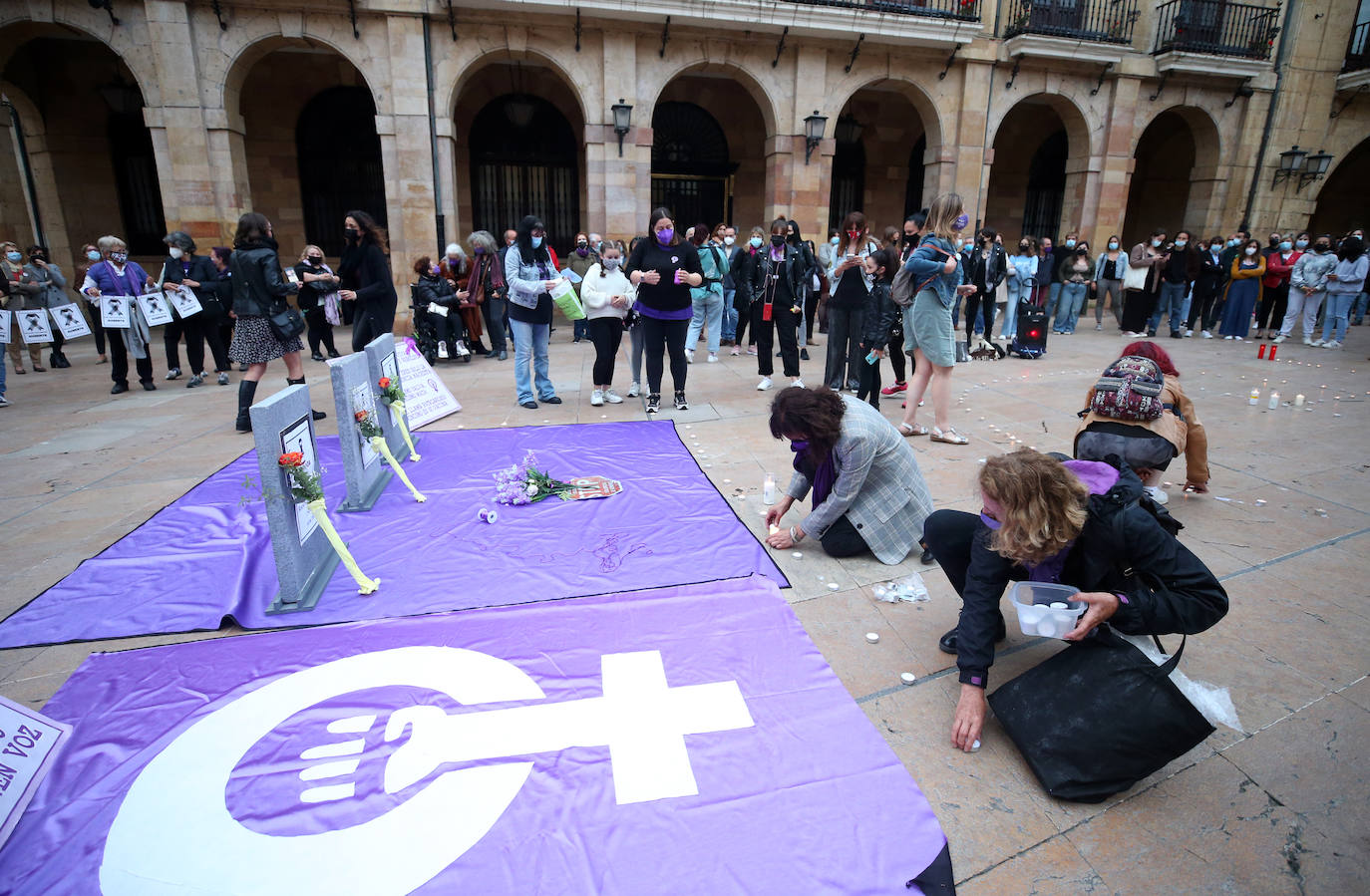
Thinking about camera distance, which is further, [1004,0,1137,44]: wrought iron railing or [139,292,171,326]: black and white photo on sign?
[1004,0,1137,44]: wrought iron railing

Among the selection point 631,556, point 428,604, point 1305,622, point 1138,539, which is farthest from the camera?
point 631,556

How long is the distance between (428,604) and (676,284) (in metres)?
3.95

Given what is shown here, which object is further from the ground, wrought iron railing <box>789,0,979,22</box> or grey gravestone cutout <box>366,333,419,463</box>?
wrought iron railing <box>789,0,979,22</box>

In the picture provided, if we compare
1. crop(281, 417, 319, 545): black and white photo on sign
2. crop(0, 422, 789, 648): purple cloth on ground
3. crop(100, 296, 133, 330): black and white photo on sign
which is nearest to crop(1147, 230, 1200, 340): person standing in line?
crop(0, 422, 789, 648): purple cloth on ground

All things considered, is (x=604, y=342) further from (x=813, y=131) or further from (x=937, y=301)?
(x=813, y=131)

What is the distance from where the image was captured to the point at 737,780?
A: 2176 mm

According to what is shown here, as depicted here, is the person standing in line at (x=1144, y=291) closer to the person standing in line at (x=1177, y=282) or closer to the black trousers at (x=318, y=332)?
the person standing in line at (x=1177, y=282)

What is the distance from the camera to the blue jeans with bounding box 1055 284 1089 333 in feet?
40.8

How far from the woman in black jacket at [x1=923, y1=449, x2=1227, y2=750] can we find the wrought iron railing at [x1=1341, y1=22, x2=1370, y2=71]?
21620mm

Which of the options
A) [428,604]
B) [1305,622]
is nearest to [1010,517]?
[1305,622]

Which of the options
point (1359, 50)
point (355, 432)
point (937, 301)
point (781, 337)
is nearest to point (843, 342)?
point (781, 337)

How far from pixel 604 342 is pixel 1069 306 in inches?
A: 393

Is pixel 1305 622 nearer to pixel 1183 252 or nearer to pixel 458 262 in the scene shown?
pixel 458 262

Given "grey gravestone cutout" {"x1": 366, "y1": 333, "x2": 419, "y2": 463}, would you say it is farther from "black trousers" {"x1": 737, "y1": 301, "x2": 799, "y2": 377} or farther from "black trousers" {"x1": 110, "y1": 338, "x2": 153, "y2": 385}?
"black trousers" {"x1": 110, "y1": 338, "x2": 153, "y2": 385}
